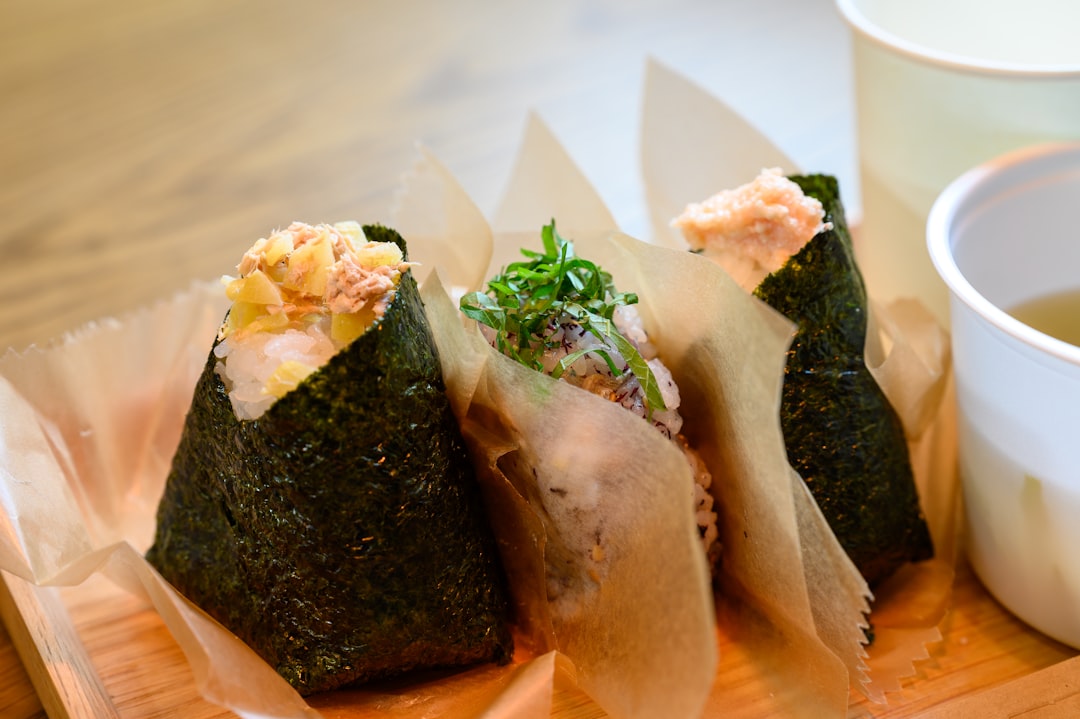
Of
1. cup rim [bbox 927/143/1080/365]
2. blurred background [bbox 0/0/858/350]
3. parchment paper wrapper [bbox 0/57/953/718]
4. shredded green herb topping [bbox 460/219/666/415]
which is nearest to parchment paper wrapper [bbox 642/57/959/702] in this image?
parchment paper wrapper [bbox 0/57/953/718]

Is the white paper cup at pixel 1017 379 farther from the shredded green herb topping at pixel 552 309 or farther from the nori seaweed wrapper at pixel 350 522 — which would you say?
the nori seaweed wrapper at pixel 350 522

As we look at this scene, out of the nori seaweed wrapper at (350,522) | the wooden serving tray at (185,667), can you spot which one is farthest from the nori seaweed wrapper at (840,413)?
the nori seaweed wrapper at (350,522)

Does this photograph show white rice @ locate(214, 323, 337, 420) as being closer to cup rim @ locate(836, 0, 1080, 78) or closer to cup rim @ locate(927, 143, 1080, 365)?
cup rim @ locate(927, 143, 1080, 365)

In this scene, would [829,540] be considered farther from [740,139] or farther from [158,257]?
[158,257]

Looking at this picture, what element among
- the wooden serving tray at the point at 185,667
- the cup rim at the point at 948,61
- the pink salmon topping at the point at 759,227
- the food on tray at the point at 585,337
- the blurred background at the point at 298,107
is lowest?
the wooden serving tray at the point at 185,667

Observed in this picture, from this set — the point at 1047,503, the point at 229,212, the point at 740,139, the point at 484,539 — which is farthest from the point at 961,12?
the point at 229,212

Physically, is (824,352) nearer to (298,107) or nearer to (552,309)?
(552,309)

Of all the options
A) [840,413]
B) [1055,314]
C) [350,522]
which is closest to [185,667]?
[350,522]
